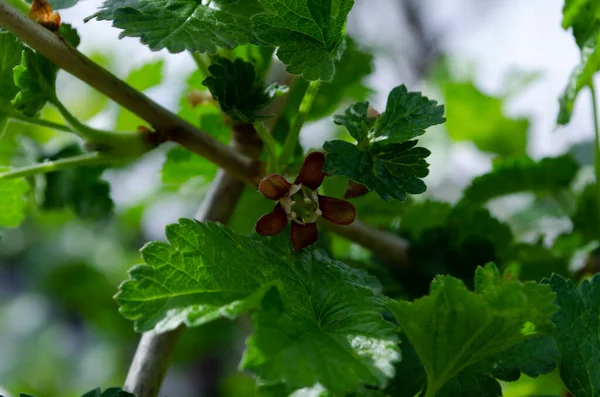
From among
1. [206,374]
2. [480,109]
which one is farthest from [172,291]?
[206,374]

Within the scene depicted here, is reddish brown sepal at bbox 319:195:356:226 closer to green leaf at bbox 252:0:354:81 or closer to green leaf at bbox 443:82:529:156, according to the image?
green leaf at bbox 252:0:354:81

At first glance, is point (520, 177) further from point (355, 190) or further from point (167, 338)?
point (167, 338)

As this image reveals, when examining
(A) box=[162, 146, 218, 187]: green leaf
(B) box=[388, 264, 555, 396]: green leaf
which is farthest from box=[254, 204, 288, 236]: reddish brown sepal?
(A) box=[162, 146, 218, 187]: green leaf

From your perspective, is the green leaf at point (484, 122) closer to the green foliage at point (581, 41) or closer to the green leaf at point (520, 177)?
the green leaf at point (520, 177)

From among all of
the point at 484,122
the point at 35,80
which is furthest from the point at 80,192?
the point at 484,122

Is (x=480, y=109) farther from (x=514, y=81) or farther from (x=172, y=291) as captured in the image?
(x=172, y=291)
